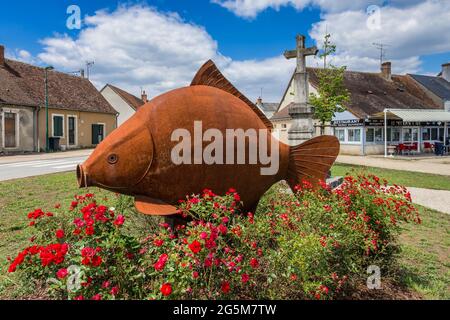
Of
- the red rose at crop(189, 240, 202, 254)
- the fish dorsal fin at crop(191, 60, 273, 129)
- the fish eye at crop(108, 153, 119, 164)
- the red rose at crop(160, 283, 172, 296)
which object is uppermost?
the fish dorsal fin at crop(191, 60, 273, 129)

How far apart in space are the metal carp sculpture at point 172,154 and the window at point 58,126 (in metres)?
23.9

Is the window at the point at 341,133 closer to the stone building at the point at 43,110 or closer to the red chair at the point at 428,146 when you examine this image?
the red chair at the point at 428,146

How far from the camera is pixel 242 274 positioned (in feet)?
8.09

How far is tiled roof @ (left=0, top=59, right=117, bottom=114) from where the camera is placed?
21422mm

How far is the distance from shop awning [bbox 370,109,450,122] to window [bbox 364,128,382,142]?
1.16 m

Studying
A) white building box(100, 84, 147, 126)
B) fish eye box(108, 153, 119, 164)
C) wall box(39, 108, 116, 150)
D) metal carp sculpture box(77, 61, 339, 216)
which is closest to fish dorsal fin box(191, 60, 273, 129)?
metal carp sculpture box(77, 61, 339, 216)

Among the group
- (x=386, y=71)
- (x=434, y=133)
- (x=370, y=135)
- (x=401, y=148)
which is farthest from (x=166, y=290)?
(x=386, y=71)

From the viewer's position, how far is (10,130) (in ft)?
67.5

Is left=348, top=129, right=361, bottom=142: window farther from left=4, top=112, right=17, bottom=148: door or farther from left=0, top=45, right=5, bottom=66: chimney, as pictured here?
left=0, top=45, right=5, bottom=66: chimney

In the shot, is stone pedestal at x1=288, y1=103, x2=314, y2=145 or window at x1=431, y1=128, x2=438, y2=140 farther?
window at x1=431, y1=128, x2=438, y2=140

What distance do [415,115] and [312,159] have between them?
24126 mm

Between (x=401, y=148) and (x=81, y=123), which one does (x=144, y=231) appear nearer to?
(x=401, y=148)
